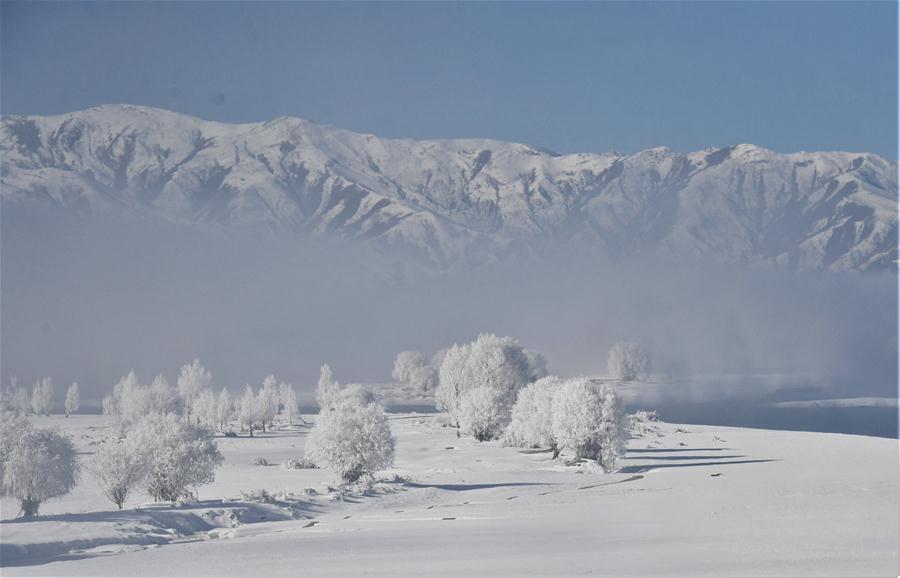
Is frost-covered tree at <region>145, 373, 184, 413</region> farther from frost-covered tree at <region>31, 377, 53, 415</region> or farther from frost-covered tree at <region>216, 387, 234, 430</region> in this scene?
frost-covered tree at <region>31, 377, 53, 415</region>

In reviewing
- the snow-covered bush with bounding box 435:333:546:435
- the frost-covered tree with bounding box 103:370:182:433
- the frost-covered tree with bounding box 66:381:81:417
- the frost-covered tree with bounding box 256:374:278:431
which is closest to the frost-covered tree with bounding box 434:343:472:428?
the snow-covered bush with bounding box 435:333:546:435

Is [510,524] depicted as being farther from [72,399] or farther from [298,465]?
[72,399]

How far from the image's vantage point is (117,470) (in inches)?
2015

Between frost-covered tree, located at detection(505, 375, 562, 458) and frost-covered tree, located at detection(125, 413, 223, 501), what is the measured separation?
3055cm

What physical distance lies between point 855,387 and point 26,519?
163832mm

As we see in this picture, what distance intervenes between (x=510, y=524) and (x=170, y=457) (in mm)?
20906

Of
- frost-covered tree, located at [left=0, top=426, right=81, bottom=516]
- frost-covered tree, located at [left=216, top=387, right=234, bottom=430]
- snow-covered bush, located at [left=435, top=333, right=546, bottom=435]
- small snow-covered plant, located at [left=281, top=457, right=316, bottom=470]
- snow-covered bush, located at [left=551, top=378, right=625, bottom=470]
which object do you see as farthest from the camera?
frost-covered tree, located at [left=216, top=387, right=234, bottom=430]

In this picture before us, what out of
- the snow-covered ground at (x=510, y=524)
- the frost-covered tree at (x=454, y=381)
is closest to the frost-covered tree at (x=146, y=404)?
the frost-covered tree at (x=454, y=381)

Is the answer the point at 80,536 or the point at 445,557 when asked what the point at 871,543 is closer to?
the point at 445,557

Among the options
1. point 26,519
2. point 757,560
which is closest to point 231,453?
point 26,519

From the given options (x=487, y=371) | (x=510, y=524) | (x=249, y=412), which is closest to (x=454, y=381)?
(x=487, y=371)

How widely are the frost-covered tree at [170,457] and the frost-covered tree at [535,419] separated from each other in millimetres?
30549

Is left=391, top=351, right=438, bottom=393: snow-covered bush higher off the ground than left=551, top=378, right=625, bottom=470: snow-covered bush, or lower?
higher

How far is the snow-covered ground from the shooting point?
31266 mm
